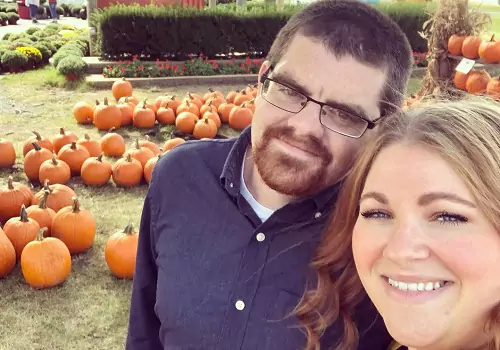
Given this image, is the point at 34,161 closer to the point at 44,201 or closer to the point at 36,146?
the point at 36,146

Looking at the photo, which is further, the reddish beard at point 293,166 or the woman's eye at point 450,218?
the reddish beard at point 293,166

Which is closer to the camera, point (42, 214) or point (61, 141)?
point (42, 214)

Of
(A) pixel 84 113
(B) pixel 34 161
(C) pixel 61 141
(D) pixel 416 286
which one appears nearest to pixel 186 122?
(A) pixel 84 113

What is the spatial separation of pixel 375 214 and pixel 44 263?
2.73 m

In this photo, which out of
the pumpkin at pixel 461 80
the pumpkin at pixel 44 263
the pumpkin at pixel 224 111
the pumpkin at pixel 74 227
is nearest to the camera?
the pumpkin at pixel 44 263

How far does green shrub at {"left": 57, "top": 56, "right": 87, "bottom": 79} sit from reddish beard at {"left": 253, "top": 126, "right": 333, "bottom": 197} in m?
8.54

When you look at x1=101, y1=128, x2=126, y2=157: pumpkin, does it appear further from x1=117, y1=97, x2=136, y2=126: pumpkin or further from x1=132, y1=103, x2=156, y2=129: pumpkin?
x1=117, y1=97, x2=136, y2=126: pumpkin

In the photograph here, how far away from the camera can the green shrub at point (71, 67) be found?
9.55 meters

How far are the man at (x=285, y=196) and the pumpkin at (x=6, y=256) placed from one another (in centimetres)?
207

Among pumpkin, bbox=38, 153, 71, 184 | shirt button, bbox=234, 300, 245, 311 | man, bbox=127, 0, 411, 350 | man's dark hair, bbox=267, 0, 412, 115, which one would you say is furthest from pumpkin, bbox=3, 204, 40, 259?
man's dark hair, bbox=267, 0, 412, 115

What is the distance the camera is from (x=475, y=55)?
773 cm

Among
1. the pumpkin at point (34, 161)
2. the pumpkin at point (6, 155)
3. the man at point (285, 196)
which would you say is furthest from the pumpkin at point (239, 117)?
the man at point (285, 196)

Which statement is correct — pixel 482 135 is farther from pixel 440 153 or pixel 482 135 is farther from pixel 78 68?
pixel 78 68

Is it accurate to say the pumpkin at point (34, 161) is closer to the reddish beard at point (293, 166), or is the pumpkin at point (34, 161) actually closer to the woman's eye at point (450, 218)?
the reddish beard at point (293, 166)
